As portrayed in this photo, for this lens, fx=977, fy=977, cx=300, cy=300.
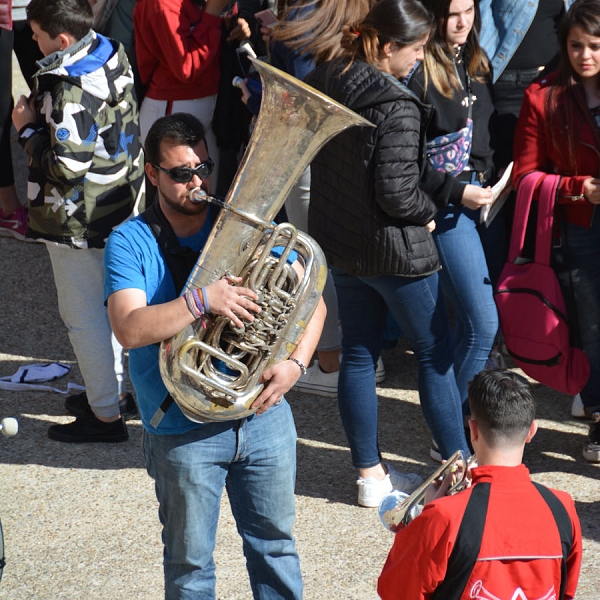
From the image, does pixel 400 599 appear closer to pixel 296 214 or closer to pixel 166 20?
pixel 296 214

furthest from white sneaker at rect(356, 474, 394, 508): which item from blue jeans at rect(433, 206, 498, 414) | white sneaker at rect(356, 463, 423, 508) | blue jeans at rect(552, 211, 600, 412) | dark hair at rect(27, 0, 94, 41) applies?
dark hair at rect(27, 0, 94, 41)

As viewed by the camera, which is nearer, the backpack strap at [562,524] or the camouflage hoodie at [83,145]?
the backpack strap at [562,524]

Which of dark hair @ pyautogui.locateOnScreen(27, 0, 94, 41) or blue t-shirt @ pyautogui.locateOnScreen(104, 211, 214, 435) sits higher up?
dark hair @ pyautogui.locateOnScreen(27, 0, 94, 41)

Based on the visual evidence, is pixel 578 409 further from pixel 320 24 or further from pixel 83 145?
pixel 83 145

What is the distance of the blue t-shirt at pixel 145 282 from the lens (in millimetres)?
2697

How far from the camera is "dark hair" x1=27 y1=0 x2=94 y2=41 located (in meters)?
3.92

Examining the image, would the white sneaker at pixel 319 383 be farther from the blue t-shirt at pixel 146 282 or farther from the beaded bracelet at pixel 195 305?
the beaded bracelet at pixel 195 305

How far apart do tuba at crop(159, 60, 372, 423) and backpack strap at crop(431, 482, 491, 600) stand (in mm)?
750

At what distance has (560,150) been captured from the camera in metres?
3.98

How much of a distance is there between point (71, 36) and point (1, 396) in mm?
1855

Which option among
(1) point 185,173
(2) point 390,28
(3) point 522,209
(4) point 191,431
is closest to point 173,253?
(1) point 185,173

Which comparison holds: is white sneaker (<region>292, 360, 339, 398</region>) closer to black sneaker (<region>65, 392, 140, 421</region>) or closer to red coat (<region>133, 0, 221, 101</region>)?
black sneaker (<region>65, 392, 140, 421</region>)

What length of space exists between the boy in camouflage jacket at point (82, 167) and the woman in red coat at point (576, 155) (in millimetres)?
1683

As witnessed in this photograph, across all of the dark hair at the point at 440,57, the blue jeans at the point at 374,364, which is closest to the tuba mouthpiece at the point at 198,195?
the blue jeans at the point at 374,364
